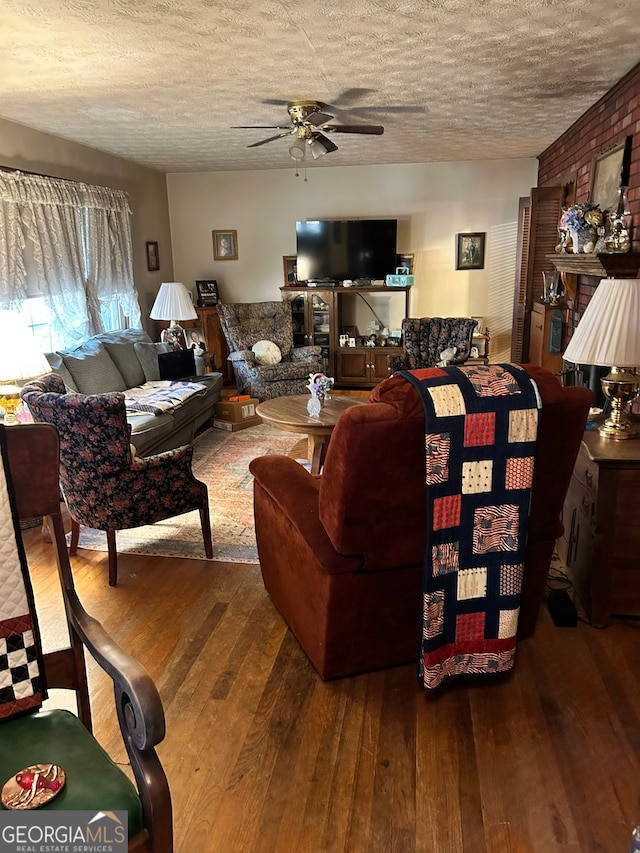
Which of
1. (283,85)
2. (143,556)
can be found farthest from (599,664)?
(283,85)

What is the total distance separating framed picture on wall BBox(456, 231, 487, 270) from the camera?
7191 mm

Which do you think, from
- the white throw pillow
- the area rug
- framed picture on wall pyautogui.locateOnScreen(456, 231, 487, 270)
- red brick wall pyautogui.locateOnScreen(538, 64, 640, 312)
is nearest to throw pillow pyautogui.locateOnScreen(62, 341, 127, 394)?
the area rug

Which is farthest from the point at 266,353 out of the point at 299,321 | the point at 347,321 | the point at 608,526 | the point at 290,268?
the point at 608,526

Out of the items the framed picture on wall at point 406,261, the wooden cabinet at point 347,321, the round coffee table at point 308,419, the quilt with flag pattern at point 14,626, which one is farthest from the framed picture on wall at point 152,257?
the quilt with flag pattern at point 14,626

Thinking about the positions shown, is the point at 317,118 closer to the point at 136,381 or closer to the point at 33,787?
the point at 136,381

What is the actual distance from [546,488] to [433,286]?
18.5 ft

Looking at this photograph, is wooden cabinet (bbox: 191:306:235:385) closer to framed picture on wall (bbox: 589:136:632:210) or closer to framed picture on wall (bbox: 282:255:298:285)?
framed picture on wall (bbox: 282:255:298:285)

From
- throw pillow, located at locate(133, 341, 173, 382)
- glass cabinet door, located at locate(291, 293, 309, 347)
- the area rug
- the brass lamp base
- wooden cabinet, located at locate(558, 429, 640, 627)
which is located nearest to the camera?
wooden cabinet, located at locate(558, 429, 640, 627)

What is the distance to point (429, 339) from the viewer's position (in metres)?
6.30

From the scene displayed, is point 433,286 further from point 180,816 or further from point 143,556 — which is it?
point 180,816

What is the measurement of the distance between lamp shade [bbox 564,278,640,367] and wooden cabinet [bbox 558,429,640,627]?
0.35m

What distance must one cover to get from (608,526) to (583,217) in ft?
7.86

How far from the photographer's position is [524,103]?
13.7ft

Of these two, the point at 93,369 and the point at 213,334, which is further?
the point at 213,334
